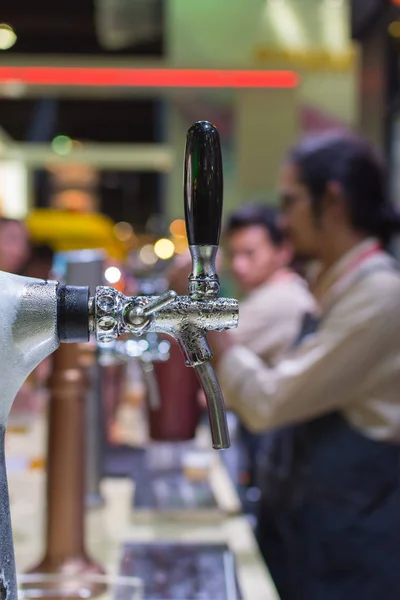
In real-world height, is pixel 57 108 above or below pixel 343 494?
above

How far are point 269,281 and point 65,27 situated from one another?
368cm

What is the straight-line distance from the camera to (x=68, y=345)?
3.54ft

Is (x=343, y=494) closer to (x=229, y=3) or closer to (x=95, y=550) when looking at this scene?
(x=95, y=550)

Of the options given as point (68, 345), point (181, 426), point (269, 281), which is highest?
point (269, 281)

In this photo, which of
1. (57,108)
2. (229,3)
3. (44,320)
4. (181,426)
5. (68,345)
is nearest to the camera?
(44,320)

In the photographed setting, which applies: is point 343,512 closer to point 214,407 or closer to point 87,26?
point 214,407

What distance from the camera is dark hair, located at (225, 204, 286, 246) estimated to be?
3227mm

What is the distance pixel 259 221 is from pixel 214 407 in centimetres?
268

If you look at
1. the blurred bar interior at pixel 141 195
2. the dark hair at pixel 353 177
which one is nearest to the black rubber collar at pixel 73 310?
the blurred bar interior at pixel 141 195

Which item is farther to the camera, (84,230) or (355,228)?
(84,230)

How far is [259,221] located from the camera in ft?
10.6

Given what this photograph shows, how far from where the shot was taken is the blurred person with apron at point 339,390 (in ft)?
5.01

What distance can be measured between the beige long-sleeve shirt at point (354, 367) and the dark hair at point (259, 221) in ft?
5.36

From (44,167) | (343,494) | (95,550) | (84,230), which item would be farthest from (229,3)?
(95,550)
